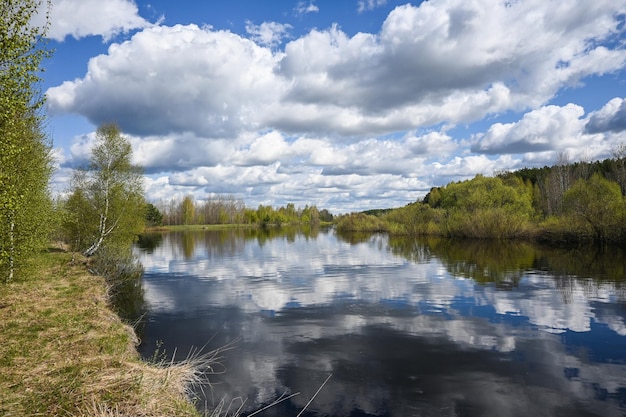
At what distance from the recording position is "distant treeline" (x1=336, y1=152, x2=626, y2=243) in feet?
171

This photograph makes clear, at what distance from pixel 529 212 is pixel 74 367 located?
7903cm

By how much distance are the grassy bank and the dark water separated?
103 inches

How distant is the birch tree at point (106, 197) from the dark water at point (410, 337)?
7509 millimetres

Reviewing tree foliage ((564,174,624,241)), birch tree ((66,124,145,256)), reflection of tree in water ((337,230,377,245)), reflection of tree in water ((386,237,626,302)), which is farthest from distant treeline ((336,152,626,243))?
birch tree ((66,124,145,256))

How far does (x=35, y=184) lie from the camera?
18.7 m

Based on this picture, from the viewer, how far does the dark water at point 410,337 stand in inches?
452

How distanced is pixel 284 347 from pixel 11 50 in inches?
497

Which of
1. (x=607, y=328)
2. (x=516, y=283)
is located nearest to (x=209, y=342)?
(x=607, y=328)

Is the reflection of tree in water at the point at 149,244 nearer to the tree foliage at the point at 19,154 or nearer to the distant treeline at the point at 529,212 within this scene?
the tree foliage at the point at 19,154

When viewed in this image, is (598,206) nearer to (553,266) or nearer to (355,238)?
(553,266)

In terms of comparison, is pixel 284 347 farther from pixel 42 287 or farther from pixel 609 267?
pixel 609 267

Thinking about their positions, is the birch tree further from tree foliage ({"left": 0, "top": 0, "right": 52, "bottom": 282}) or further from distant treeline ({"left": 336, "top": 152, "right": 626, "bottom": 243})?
distant treeline ({"left": 336, "top": 152, "right": 626, "bottom": 243})

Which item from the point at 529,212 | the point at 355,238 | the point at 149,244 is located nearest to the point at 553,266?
the point at 529,212

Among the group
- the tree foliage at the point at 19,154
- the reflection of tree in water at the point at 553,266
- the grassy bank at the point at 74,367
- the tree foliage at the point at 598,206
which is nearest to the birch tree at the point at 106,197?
the tree foliage at the point at 19,154
